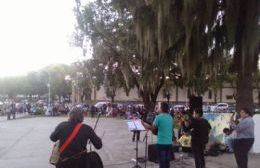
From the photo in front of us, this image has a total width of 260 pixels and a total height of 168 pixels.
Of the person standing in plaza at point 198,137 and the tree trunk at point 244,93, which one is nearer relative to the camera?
the person standing in plaza at point 198,137

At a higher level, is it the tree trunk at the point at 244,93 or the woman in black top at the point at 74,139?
the tree trunk at the point at 244,93

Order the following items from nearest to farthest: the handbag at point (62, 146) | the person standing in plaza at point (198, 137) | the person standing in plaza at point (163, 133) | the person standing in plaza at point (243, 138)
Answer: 1. the handbag at point (62, 146)
2. the person standing in plaza at point (163, 133)
3. the person standing in plaza at point (243, 138)
4. the person standing in plaza at point (198, 137)

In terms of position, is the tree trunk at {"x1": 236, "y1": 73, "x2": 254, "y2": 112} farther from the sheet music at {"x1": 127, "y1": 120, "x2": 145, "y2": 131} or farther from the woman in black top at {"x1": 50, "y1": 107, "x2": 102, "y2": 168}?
the woman in black top at {"x1": 50, "y1": 107, "x2": 102, "y2": 168}

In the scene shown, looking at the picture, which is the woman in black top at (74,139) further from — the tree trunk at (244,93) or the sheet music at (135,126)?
the tree trunk at (244,93)

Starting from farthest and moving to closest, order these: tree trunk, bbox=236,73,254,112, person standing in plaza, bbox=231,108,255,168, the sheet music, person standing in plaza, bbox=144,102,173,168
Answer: tree trunk, bbox=236,73,254,112
the sheet music
person standing in plaza, bbox=231,108,255,168
person standing in plaza, bbox=144,102,173,168

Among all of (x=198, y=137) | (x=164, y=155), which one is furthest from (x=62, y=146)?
(x=198, y=137)

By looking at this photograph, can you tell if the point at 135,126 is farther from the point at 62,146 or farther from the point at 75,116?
the point at 62,146

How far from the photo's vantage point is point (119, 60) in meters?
36.9

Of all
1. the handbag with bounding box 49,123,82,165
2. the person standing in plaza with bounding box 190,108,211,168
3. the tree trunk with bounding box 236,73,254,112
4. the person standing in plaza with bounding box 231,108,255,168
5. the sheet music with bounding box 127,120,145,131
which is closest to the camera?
the handbag with bounding box 49,123,82,165

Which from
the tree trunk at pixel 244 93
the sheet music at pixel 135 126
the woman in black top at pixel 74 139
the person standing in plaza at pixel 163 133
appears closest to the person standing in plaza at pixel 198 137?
the sheet music at pixel 135 126

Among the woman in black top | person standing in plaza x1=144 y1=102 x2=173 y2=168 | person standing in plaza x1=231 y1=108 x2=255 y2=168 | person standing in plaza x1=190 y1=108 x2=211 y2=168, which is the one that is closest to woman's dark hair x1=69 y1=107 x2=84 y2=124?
the woman in black top

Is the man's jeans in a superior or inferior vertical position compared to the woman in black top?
inferior

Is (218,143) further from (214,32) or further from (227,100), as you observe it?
(227,100)

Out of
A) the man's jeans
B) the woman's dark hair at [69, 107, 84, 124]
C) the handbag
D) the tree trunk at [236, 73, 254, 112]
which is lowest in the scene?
the man's jeans
